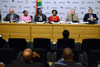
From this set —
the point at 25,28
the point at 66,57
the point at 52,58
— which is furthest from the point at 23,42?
the point at 66,57

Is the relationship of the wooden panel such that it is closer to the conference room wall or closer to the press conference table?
the press conference table

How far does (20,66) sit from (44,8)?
25.9ft

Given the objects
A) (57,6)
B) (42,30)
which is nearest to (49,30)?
(42,30)

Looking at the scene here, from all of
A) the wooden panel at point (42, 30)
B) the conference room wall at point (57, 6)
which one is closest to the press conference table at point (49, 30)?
the wooden panel at point (42, 30)

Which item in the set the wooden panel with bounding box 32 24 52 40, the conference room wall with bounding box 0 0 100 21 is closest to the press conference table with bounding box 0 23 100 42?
the wooden panel with bounding box 32 24 52 40

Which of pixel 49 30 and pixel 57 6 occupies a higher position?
pixel 57 6

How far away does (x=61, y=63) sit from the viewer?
9.57 ft

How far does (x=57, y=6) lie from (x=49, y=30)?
130 inches

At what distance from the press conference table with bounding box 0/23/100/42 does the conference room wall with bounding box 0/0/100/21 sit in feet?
10.1

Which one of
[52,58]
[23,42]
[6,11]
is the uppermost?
[6,11]

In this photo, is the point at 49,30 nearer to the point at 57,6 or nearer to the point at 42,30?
the point at 42,30

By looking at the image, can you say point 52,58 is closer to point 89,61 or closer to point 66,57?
point 89,61

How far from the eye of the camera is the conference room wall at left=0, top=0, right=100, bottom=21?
34.1ft

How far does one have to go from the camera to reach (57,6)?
1050 centimetres
